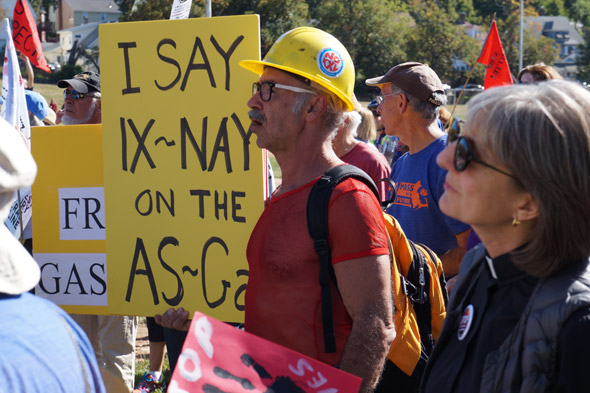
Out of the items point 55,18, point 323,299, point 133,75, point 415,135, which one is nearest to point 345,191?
point 323,299

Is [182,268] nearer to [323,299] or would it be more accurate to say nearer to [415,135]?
[323,299]

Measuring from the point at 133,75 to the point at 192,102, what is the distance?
306mm

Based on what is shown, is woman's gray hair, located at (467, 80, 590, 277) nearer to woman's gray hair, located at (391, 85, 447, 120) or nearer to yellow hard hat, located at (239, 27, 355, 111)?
yellow hard hat, located at (239, 27, 355, 111)

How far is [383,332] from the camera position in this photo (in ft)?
6.92

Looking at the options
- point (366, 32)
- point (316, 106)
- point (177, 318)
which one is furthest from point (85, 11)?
point (316, 106)

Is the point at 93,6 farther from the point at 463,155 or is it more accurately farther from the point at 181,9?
the point at 463,155

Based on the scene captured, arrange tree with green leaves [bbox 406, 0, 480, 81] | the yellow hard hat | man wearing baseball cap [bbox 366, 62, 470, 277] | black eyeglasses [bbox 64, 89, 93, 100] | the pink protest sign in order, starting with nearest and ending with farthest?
1. the pink protest sign
2. the yellow hard hat
3. man wearing baseball cap [bbox 366, 62, 470, 277]
4. black eyeglasses [bbox 64, 89, 93, 100]
5. tree with green leaves [bbox 406, 0, 480, 81]

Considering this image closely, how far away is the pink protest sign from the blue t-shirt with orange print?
66.1 inches

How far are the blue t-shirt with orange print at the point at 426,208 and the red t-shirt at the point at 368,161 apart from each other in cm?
59

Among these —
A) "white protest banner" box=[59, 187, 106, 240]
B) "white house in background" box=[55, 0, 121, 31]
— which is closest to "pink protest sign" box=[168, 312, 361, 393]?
"white protest banner" box=[59, 187, 106, 240]

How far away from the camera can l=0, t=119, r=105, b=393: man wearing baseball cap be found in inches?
52.9

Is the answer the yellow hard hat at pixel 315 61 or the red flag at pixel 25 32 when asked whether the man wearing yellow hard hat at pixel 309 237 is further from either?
the red flag at pixel 25 32

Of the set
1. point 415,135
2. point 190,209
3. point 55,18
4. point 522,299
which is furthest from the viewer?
point 55,18

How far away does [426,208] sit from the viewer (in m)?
3.43
